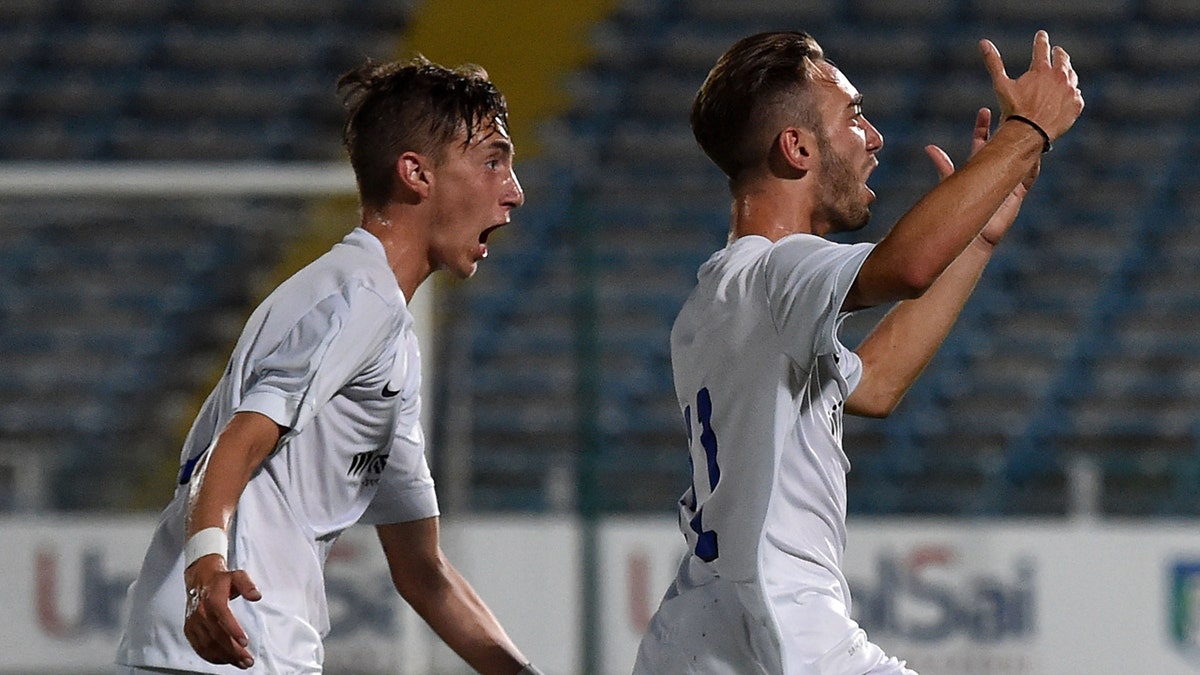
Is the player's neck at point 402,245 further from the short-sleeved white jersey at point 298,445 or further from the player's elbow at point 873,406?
the player's elbow at point 873,406

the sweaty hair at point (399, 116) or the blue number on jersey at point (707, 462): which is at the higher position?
the sweaty hair at point (399, 116)

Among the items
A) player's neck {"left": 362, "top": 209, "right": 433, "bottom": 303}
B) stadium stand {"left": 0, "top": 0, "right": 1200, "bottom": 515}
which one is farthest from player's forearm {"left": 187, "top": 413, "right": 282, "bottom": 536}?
stadium stand {"left": 0, "top": 0, "right": 1200, "bottom": 515}

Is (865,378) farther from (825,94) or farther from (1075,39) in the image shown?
(1075,39)

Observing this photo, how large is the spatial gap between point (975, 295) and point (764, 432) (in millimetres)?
5732

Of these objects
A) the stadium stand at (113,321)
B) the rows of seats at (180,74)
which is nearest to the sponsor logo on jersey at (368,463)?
the stadium stand at (113,321)

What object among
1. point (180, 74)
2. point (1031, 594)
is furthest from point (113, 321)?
point (180, 74)

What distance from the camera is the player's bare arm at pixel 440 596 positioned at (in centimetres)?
274

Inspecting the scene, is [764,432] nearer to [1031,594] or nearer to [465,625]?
[465,625]

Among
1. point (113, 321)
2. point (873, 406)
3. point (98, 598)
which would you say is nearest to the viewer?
point (873, 406)

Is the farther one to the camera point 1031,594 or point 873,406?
point 1031,594

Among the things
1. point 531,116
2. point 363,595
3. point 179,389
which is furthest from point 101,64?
point 363,595

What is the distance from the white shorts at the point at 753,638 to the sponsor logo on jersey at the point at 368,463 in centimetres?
47

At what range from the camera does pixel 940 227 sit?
1992 millimetres

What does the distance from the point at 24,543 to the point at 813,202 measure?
3.64 m
